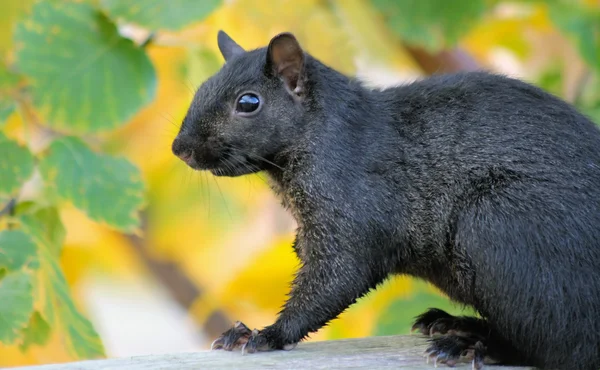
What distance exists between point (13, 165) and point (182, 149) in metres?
0.44

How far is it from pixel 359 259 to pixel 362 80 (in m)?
0.60

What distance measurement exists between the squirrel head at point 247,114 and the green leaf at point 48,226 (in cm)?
41

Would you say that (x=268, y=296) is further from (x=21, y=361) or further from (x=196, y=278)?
(x=196, y=278)

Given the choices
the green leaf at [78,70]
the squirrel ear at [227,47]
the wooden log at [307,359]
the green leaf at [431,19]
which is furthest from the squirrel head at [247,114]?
the green leaf at [431,19]

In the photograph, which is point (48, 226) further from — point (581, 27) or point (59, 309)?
point (581, 27)

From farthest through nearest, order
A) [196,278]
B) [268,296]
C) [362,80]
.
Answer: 1. [196,278]
2. [268,296]
3. [362,80]

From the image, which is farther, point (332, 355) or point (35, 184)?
point (35, 184)

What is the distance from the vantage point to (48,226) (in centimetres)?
252

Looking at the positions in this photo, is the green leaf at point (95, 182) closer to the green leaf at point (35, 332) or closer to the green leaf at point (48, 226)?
the green leaf at point (48, 226)

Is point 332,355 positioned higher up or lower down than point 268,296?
lower down

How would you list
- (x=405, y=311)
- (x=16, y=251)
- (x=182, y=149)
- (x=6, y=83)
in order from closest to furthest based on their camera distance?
(x=16, y=251) < (x=182, y=149) < (x=6, y=83) < (x=405, y=311)

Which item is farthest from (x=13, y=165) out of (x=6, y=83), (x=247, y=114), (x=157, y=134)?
(x=157, y=134)

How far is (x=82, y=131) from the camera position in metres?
2.71

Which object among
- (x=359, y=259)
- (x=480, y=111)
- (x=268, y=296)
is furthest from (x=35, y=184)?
(x=480, y=111)
